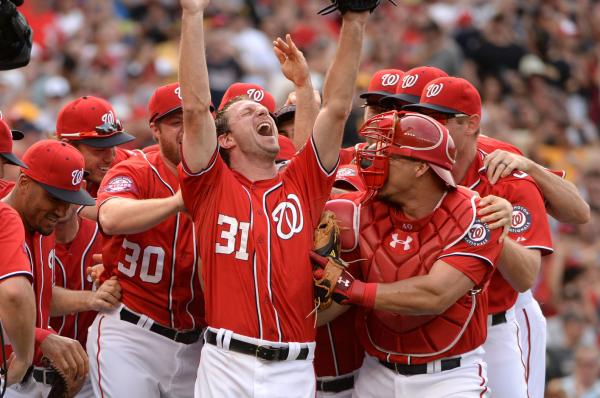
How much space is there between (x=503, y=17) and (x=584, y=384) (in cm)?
666

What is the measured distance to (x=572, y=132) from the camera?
1468 centimetres

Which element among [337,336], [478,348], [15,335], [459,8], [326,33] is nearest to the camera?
[15,335]

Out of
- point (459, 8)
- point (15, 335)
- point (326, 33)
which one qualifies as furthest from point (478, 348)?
point (459, 8)

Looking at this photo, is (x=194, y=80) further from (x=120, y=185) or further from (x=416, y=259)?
(x=416, y=259)

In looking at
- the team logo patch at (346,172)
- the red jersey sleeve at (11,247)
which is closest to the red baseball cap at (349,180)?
the team logo patch at (346,172)

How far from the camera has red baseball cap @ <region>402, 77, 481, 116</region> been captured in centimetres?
600

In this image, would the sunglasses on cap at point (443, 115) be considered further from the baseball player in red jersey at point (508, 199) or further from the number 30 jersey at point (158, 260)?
the number 30 jersey at point (158, 260)

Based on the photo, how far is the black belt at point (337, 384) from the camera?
19.4ft

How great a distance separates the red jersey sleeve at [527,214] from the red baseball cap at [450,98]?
45 centimetres

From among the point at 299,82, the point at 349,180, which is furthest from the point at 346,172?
the point at 299,82

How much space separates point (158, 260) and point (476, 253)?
1772 mm

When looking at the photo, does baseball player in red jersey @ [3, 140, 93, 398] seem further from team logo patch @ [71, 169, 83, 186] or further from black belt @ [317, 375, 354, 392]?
black belt @ [317, 375, 354, 392]

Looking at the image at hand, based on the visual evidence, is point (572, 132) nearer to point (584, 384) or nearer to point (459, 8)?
point (459, 8)

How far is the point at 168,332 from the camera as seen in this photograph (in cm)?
609
